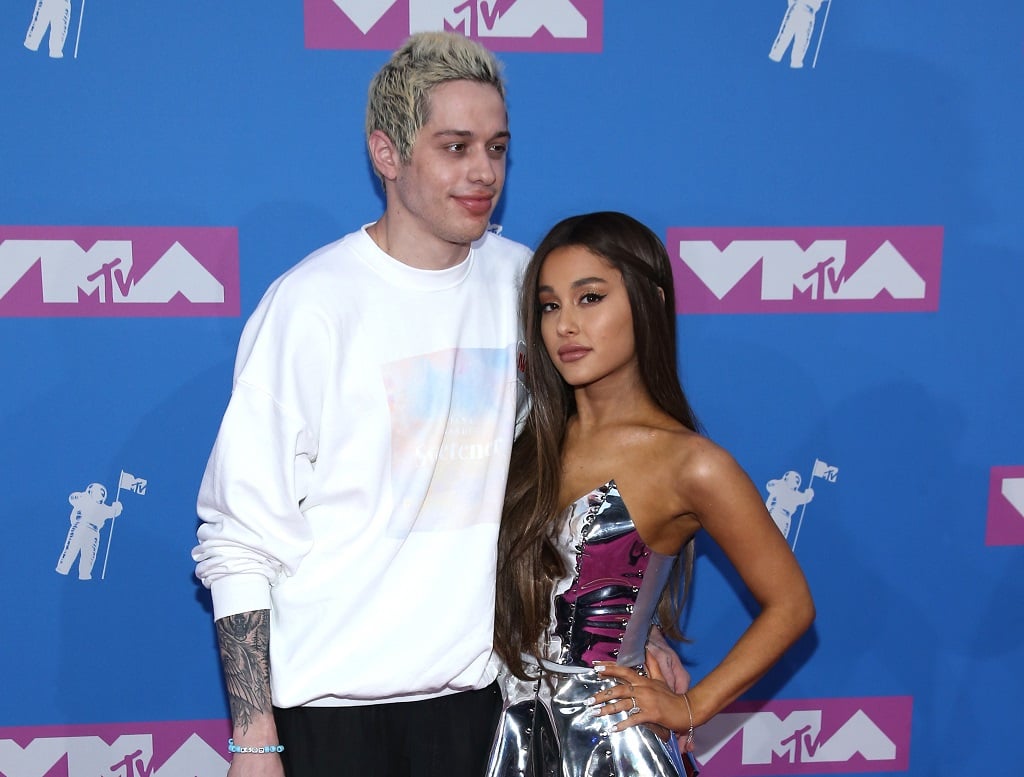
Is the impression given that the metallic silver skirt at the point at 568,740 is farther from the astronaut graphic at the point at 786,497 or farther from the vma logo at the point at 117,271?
the vma logo at the point at 117,271

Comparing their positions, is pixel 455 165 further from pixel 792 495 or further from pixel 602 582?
pixel 792 495

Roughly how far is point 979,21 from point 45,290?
2281 mm

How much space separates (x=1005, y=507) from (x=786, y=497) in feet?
1.90

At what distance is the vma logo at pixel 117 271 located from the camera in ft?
7.52

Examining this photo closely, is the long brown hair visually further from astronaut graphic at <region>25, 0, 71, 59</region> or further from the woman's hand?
astronaut graphic at <region>25, 0, 71, 59</region>

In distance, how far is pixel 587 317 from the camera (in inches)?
70.1

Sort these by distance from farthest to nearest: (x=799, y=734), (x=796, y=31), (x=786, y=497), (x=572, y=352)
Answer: (x=799, y=734) < (x=786, y=497) < (x=796, y=31) < (x=572, y=352)

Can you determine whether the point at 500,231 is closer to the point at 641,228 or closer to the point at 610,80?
the point at 610,80

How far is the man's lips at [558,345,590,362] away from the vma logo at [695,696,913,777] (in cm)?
134

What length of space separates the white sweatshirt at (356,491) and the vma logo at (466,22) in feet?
2.31

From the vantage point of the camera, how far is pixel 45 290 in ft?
7.57

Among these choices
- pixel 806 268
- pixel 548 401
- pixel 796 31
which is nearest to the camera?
pixel 548 401

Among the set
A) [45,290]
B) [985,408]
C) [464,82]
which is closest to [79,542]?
[45,290]

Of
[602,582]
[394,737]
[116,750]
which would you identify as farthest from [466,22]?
[116,750]
